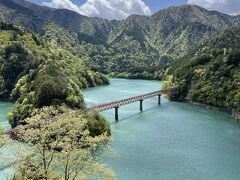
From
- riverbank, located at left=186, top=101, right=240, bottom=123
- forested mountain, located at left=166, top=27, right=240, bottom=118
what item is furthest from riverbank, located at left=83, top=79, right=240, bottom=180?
forested mountain, located at left=166, top=27, right=240, bottom=118

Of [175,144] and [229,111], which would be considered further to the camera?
[229,111]

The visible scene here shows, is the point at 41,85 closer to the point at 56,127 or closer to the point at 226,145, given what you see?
the point at 226,145

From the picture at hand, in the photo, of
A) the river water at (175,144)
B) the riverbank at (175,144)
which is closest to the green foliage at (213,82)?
the riverbank at (175,144)

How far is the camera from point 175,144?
263 feet

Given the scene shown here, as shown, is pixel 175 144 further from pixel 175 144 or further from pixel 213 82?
pixel 213 82

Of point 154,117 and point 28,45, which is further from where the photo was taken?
point 28,45

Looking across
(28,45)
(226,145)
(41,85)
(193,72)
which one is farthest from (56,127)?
(28,45)

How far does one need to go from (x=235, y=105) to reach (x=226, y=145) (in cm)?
3747

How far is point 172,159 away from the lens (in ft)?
226

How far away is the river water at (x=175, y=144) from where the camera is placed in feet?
204

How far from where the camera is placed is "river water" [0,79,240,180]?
204ft

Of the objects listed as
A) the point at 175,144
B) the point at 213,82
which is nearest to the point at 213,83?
the point at 213,82

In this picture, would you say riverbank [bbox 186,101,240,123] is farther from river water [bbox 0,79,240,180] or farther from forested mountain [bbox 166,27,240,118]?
river water [bbox 0,79,240,180]

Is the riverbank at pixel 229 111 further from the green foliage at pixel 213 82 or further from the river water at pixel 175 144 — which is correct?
the river water at pixel 175 144
